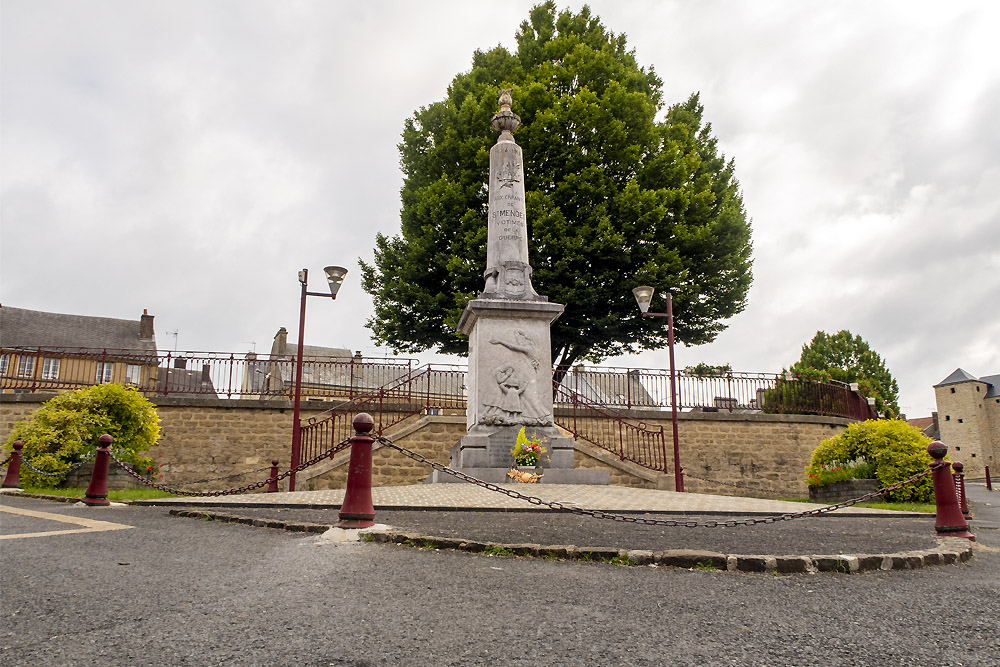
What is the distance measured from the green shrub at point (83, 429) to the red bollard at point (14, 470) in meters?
0.25

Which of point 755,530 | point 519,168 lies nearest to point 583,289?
point 519,168

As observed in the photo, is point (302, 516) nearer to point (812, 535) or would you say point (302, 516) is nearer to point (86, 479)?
point (812, 535)

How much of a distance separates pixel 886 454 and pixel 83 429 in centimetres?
1461

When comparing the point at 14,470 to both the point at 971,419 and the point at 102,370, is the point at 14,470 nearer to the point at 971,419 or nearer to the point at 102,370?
the point at 102,370

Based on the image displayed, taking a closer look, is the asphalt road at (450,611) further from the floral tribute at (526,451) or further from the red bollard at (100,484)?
the floral tribute at (526,451)

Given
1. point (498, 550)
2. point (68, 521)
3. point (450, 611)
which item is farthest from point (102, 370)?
point (450, 611)

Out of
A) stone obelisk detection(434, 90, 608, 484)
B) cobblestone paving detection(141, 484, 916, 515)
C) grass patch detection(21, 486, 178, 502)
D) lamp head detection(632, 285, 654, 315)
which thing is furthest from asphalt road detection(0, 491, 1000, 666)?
lamp head detection(632, 285, 654, 315)

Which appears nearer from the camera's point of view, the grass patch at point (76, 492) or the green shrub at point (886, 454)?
the grass patch at point (76, 492)

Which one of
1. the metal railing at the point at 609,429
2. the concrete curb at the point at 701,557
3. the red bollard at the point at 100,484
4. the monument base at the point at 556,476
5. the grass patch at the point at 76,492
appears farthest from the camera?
the metal railing at the point at 609,429

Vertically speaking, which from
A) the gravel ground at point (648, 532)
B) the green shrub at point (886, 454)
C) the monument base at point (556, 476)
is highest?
the green shrub at point (886, 454)

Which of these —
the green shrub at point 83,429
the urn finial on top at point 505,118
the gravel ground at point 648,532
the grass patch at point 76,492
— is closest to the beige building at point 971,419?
the urn finial on top at point 505,118

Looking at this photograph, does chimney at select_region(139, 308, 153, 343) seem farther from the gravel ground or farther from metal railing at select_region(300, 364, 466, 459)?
the gravel ground

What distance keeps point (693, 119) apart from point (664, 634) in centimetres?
2053

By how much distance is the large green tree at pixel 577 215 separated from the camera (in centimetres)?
1800
